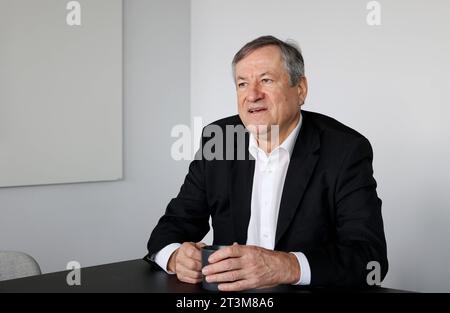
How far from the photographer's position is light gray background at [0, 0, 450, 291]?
2.61 m

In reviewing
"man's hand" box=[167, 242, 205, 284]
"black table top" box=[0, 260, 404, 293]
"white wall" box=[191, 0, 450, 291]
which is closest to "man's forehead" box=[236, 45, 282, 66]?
"man's hand" box=[167, 242, 205, 284]

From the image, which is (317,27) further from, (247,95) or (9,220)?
(9,220)

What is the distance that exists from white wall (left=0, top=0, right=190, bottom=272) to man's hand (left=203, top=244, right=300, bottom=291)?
2205mm

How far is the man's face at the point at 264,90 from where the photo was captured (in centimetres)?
166

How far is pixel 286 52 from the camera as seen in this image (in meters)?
1.68

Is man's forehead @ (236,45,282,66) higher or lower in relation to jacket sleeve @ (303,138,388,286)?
higher

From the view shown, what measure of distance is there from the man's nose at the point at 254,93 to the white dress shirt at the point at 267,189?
0.19 metres

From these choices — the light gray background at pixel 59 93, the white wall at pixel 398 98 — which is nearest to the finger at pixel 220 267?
the white wall at pixel 398 98

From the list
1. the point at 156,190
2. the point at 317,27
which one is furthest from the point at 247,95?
the point at 156,190

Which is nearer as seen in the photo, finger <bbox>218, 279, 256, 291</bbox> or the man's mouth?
finger <bbox>218, 279, 256, 291</bbox>

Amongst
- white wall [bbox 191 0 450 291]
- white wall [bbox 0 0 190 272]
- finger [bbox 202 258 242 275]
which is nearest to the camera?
finger [bbox 202 258 242 275]

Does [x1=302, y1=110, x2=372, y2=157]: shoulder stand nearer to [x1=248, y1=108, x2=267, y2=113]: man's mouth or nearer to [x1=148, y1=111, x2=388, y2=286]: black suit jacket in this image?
[x1=148, y1=111, x2=388, y2=286]: black suit jacket

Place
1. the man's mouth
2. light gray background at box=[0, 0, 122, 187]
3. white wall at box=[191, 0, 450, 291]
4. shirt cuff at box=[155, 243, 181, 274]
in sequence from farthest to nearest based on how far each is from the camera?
light gray background at box=[0, 0, 122, 187] < white wall at box=[191, 0, 450, 291] < the man's mouth < shirt cuff at box=[155, 243, 181, 274]
